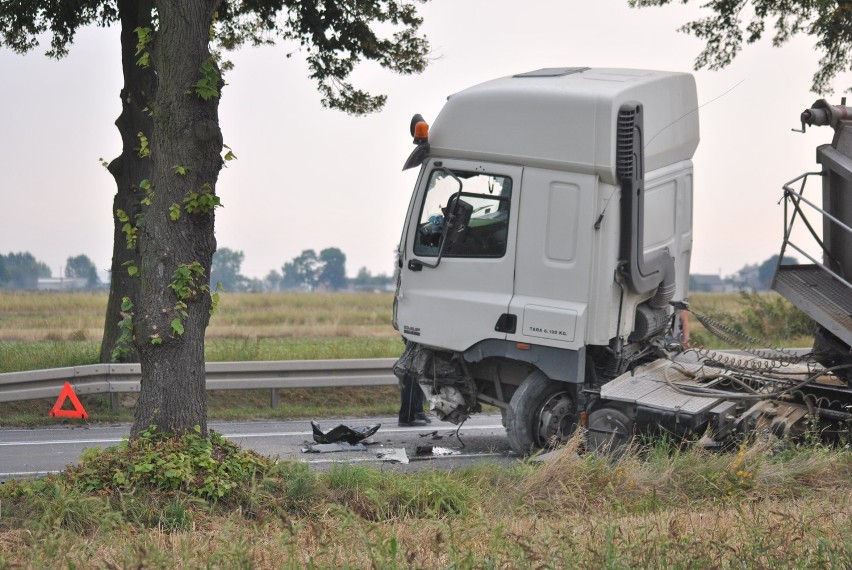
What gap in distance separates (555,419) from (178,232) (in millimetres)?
4097

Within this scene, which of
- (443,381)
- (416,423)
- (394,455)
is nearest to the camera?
(394,455)

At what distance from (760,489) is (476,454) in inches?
143

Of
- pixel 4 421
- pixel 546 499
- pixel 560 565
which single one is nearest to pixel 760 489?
pixel 546 499

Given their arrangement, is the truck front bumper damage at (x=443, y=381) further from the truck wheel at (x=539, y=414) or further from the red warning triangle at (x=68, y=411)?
the red warning triangle at (x=68, y=411)

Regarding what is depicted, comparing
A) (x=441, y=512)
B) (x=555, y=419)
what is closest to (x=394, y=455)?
(x=555, y=419)

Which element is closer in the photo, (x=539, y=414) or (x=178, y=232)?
(x=178, y=232)

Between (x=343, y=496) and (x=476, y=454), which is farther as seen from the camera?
(x=476, y=454)

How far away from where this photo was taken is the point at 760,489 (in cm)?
791

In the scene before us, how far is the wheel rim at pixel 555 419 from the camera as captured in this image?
10164mm

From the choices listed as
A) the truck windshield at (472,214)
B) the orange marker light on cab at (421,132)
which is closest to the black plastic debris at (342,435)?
the truck windshield at (472,214)

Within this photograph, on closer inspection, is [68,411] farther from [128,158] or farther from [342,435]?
[342,435]

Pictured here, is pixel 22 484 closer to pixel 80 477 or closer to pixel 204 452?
pixel 80 477

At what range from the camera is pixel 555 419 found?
1025 cm

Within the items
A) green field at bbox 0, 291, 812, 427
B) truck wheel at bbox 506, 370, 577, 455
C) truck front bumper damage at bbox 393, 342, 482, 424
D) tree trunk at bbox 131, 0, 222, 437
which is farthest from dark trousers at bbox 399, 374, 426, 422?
tree trunk at bbox 131, 0, 222, 437
